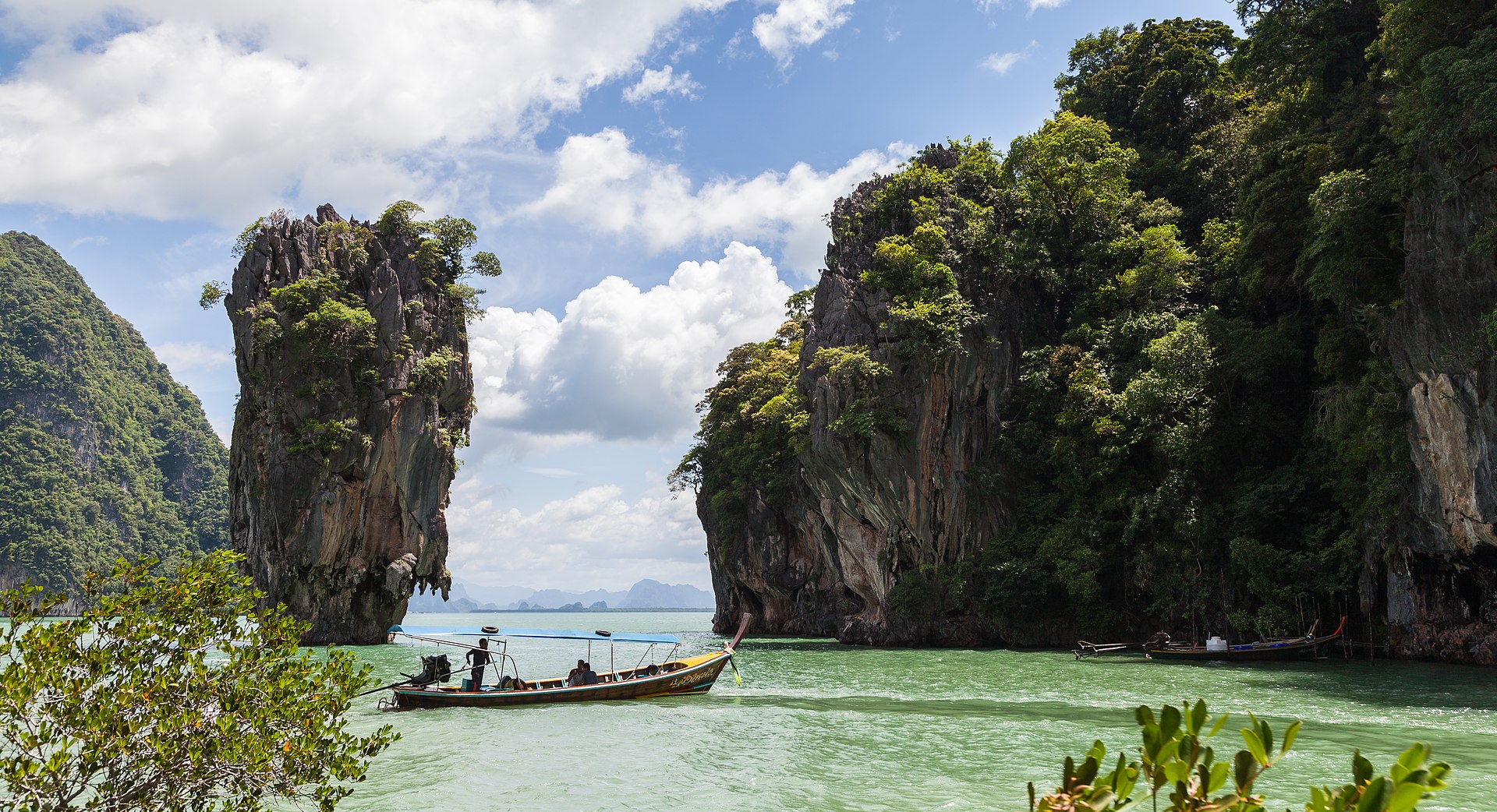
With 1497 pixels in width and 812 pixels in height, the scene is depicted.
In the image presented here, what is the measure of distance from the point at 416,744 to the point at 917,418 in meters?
20.9

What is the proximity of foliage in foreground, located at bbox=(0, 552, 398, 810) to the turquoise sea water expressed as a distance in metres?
5.39

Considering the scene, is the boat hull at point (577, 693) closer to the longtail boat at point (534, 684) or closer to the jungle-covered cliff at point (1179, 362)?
the longtail boat at point (534, 684)

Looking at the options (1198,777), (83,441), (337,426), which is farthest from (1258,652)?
(83,441)

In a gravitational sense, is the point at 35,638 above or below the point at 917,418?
below

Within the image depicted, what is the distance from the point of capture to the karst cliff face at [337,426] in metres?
32.8

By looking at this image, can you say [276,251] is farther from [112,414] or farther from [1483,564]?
[112,414]

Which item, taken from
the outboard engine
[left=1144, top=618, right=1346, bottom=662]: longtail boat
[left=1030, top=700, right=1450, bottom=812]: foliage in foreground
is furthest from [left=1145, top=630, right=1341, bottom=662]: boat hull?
[left=1030, top=700, right=1450, bottom=812]: foliage in foreground

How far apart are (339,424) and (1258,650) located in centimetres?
2929

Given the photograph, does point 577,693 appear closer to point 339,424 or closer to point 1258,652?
point 1258,652

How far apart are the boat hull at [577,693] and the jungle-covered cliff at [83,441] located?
253 feet

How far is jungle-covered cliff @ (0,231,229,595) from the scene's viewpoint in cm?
8206

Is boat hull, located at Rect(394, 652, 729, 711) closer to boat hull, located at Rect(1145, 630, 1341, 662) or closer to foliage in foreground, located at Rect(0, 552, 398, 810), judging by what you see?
boat hull, located at Rect(1145, 630, 1341, 662)

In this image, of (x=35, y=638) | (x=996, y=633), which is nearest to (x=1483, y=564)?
(x=996, y=633)

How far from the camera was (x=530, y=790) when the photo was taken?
10703 millimetres
